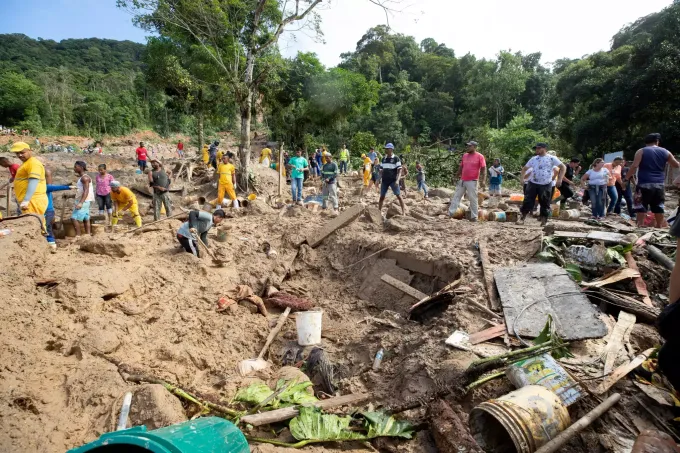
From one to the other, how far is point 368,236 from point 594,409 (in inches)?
190

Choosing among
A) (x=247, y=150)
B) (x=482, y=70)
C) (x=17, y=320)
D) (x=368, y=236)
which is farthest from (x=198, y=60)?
(x=482, y=70)

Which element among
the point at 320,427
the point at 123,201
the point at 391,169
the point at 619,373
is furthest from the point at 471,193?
the point at 123,201

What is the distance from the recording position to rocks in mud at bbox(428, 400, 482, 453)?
2.46 m

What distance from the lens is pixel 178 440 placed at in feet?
4.88

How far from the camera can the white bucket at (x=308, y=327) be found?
475 centimetres

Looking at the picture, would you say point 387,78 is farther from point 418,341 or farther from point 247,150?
point 418,341

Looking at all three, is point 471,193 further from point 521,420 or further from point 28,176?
point 28,176

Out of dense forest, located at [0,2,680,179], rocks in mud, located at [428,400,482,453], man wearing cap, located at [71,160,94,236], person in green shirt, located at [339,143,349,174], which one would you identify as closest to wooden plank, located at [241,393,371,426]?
rocks in mud, located at [428,400,482,453]

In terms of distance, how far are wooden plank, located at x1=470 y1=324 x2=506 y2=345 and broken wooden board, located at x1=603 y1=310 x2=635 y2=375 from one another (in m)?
0.83

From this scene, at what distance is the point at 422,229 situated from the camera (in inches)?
274

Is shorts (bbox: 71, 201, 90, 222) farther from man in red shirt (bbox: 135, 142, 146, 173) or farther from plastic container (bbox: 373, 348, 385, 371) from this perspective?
man in red shirt (bbox: 135, 142, 146, 173)

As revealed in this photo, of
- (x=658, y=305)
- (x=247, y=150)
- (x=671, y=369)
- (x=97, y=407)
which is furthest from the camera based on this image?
(x=247, y=150)

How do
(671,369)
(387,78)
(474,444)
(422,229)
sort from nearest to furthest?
1. (671,369)
2. (474,444)
3. (422,229)
4. (387,78)

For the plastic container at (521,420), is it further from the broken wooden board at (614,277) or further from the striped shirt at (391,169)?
the striped shirt at (391,169)
